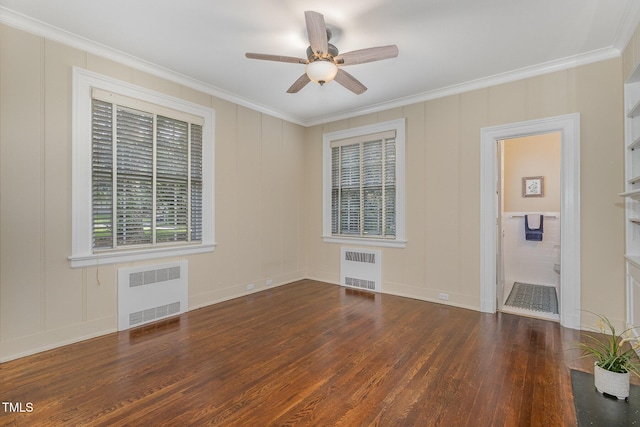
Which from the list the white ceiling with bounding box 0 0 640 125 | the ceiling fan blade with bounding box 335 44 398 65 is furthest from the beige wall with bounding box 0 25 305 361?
the ceiling fan blade with bounding box 335 44 398 65

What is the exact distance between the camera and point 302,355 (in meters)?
2.70

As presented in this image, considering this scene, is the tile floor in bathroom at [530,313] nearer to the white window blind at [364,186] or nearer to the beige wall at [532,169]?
the white window blind at [364,186]

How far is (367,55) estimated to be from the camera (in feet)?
8.48

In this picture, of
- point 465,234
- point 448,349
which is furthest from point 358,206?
point 448,349

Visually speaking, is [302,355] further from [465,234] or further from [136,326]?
[465,234]

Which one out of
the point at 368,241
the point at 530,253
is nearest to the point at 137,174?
the point at 368,241

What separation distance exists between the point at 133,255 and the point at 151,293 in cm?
49

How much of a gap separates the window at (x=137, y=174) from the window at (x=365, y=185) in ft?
6.86

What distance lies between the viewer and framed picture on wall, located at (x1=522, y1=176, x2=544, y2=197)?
5195 mm

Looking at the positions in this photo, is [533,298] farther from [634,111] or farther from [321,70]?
[321,70]

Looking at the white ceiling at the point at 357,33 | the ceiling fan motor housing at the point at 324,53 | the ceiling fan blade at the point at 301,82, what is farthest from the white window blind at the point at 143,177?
the ceiling fan motor housing at the point at 324,53

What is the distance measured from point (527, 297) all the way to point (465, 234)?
156 centimetres

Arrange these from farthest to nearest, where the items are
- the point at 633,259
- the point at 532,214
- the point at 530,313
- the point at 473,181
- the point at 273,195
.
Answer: the point at 532,214
the point at 273,195
the point at 473,181
the point at 530,313
the point at 633,259

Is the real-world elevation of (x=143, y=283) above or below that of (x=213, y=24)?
below
